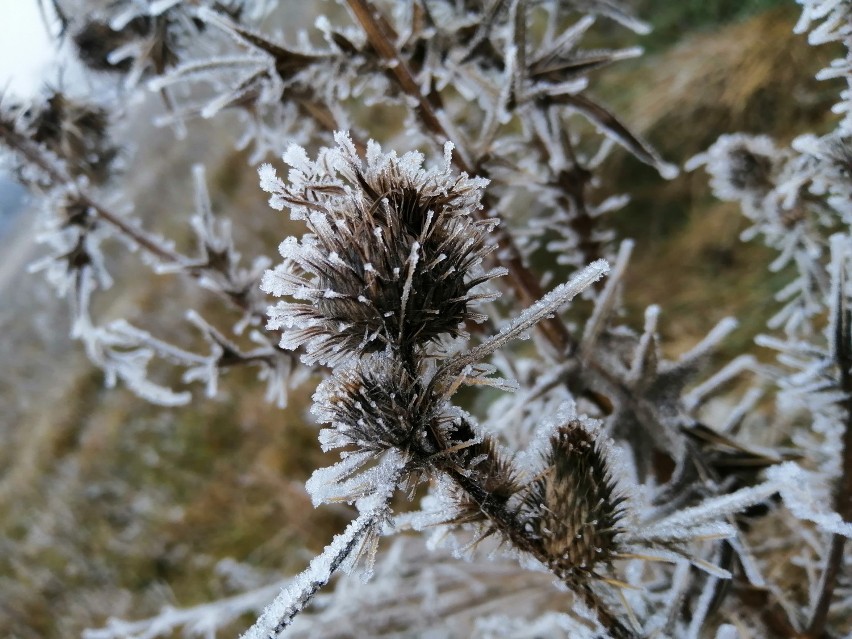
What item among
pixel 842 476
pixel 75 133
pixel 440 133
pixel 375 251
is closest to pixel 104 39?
pixel 75 133

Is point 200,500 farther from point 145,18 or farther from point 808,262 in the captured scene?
point 808,262

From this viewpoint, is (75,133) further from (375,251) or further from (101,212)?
(375,251)

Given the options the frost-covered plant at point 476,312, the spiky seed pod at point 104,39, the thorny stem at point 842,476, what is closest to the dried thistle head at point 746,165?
the frost-covered plant at point 476,312

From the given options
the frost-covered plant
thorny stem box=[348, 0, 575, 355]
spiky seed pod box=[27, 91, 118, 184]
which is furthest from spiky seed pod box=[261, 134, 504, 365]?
spiky seed pod box=[27, 91, 118, 184]

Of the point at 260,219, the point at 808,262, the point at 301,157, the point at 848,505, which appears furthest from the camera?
the point at 260,219

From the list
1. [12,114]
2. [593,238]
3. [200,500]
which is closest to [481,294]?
[593,238]

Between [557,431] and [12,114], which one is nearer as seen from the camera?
[557,431]
